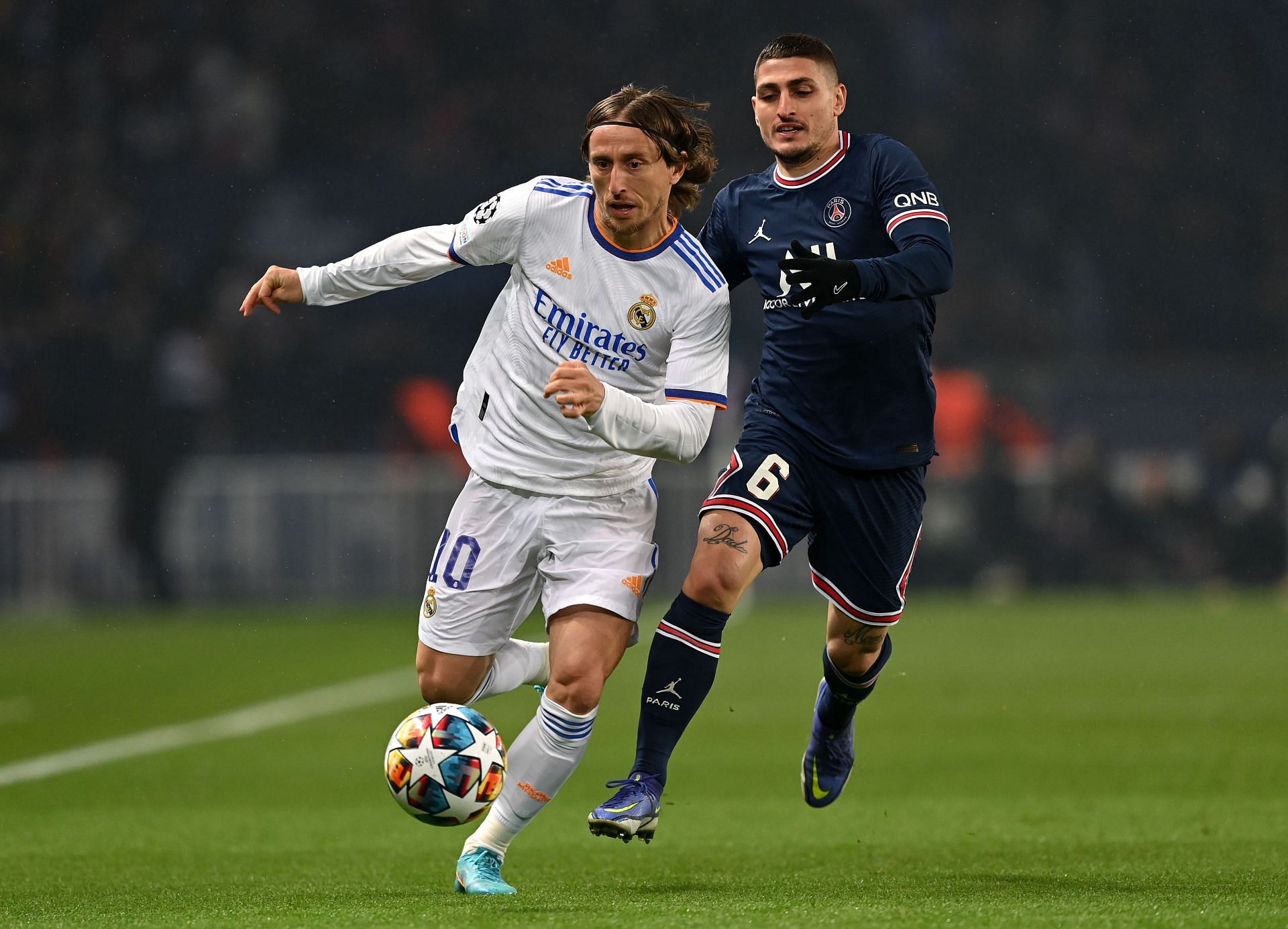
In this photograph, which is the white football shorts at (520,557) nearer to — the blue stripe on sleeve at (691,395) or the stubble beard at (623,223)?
the blue stripe on sleeve at (691,395)

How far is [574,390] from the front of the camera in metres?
4.38

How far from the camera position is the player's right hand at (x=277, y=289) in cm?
504

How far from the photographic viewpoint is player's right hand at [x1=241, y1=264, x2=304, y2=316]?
16.5 feet

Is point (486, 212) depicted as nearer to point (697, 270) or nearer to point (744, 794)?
point (697, 270)

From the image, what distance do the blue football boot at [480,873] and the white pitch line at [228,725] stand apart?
4.16 m

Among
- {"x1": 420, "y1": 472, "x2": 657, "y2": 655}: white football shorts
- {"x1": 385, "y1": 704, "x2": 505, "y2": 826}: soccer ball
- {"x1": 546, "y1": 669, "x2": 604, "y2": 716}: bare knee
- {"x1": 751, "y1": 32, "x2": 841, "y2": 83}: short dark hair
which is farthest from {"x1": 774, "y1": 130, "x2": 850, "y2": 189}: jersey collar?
{"x1": 385, "y1": 704, "x2": 505, "y2": 826}: soccer ball

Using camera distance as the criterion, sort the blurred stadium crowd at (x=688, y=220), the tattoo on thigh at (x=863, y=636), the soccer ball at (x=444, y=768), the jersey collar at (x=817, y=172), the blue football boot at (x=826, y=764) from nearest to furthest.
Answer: the soccer ball at (x=444, y=768) → the jersey collar at (x=817, y=172) → the tattoo on thigh at (x=863, y=636) → the blue football boot at (x=826, y=764) → the blurred stadium crowd at (x=688, y=220)

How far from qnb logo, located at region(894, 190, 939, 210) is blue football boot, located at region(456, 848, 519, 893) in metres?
2.21

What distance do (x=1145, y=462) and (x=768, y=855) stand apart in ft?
45.1

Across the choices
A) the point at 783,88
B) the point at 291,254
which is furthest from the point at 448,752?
the point at 291,254

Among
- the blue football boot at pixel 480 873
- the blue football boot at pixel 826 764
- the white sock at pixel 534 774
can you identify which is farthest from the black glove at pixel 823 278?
the blue football boot at pixel 826 764

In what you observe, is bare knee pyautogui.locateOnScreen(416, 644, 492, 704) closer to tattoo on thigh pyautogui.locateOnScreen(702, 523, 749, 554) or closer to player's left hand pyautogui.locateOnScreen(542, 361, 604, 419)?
tattoo on thigh pyautogui.locateOnScreen(702, 523, 749, 554)

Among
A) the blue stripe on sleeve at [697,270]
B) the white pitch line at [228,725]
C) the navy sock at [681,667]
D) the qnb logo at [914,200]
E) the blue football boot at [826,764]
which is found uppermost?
the qnb logo at [914,200]

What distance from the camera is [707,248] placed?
5586mm
